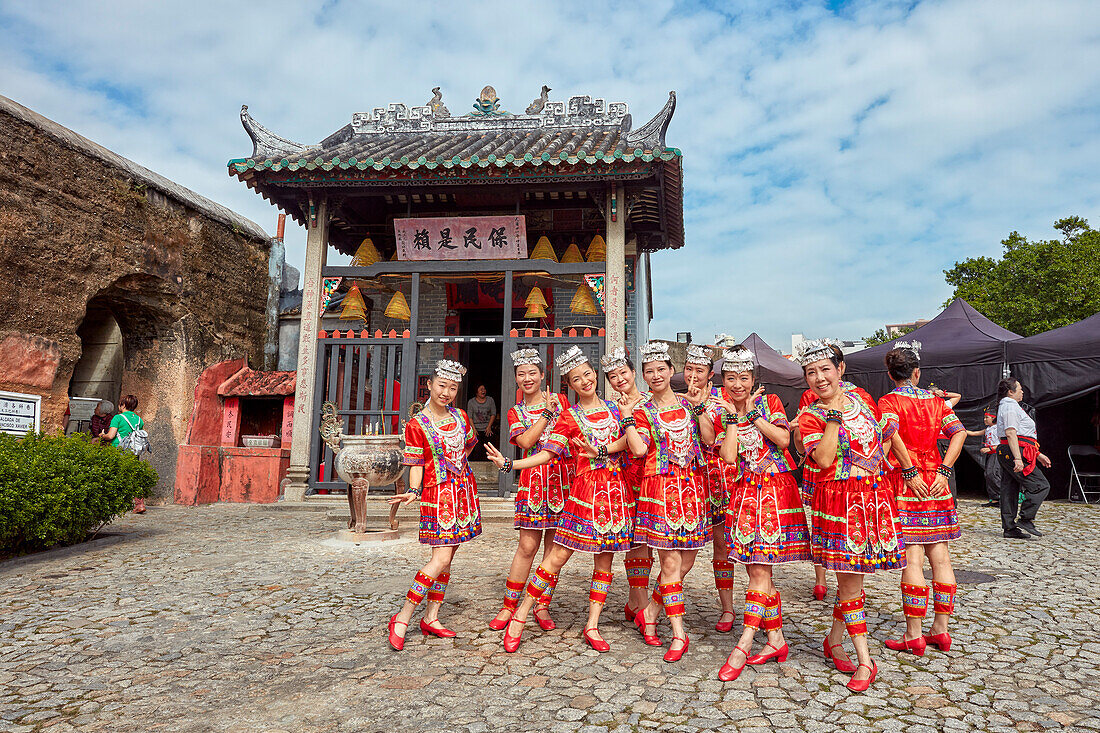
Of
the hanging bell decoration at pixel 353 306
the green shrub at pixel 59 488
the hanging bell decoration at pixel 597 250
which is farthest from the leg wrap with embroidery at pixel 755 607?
the hanging bell decoration at pixel 353 306

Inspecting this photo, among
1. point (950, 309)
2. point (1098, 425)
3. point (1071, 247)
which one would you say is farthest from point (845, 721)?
point (1071, 247)

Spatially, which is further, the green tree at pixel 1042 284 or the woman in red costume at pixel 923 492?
the green tree at pixel 1042 284

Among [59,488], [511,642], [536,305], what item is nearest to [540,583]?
[511,642]

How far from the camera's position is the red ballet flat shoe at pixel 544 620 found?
12.7 feet

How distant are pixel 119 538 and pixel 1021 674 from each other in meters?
7.89

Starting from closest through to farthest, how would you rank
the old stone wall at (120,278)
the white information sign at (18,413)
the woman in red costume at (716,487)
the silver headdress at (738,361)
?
the silver headdress at (738,361) → the woman in red costume at (716,487) → the white information sign at (18,413) → the old stone wall at (120,278)

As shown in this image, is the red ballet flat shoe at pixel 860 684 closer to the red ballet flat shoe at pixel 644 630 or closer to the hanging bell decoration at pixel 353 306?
the red ballet flat shoe at pixel 644 630

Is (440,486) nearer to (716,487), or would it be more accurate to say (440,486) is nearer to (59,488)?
(716,487)

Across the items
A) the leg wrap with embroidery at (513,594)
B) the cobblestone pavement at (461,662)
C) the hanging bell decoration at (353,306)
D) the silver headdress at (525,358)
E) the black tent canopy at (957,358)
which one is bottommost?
the cobblestone pavement at (461,662)

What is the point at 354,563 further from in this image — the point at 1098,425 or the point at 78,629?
the point at 1098,425

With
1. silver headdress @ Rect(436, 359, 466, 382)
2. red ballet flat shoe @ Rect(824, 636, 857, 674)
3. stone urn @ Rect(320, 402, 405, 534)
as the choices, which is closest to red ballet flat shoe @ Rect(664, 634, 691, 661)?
red ballet flat shoe @ Rect(824, 636, 857, 674)

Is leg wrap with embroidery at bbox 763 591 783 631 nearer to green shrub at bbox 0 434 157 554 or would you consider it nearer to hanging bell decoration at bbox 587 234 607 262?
green shrub at bbox 0 434 157 554

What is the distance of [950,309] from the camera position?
39.0ft

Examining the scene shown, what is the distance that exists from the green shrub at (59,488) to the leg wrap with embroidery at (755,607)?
229 inches
